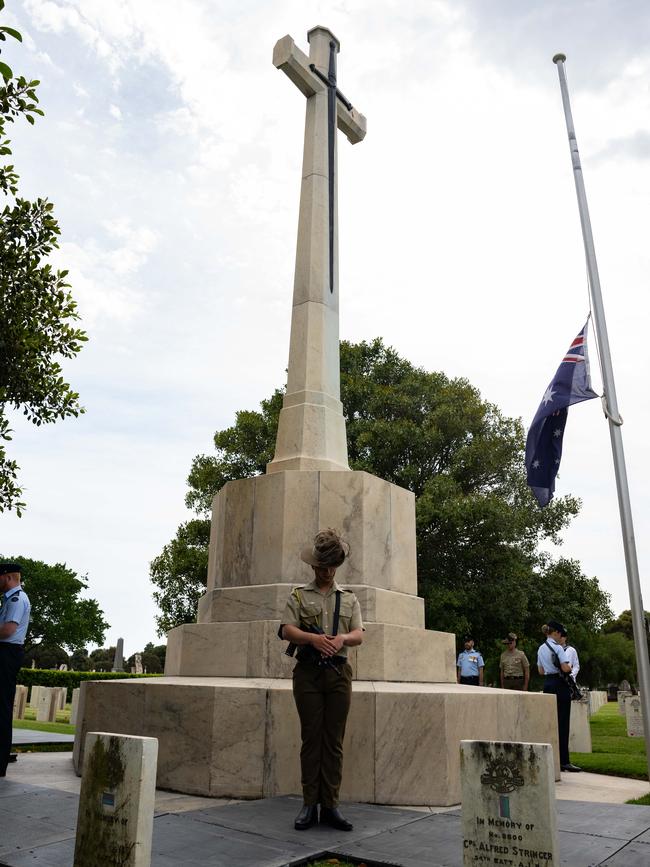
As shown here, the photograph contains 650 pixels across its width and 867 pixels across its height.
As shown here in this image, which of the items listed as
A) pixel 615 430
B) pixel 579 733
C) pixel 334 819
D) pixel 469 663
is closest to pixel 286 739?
pixel 334 819

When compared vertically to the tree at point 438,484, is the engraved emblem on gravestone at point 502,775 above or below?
below

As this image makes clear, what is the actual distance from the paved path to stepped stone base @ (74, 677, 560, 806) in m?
0.18

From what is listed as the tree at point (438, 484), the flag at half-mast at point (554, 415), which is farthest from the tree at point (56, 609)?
the flag at half-mast at point (554, 415)

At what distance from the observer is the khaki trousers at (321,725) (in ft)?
15.1

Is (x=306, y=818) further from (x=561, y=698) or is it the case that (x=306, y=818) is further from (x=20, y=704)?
(x=20, y=704)

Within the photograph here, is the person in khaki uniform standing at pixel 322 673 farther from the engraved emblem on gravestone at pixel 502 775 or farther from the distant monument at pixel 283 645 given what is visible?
the engraved emblem on gravestone at pixel 502 775

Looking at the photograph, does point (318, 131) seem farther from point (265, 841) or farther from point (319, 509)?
point (265, 841)

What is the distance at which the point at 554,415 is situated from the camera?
8.34 metres

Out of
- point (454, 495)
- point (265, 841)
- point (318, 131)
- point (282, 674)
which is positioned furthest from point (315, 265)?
point (454, 495)

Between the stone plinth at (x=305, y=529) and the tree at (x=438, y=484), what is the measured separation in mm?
11846

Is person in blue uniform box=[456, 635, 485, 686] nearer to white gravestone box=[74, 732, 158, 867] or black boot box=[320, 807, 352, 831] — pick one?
black boot box=[320, 807, 352, 831]

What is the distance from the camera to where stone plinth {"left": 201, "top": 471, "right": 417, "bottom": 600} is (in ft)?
23.7

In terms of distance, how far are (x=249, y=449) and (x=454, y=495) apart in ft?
22.2

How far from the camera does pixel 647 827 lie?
15.3 feet
